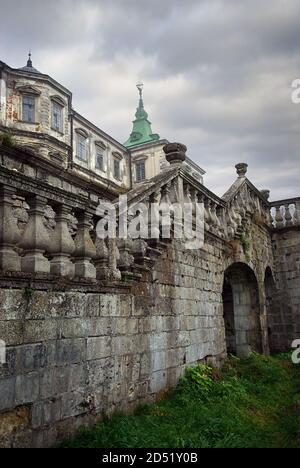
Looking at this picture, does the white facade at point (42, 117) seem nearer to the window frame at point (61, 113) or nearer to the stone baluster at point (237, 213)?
the window frame at point (61, 113)

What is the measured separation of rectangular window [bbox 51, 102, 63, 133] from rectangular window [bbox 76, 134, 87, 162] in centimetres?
231

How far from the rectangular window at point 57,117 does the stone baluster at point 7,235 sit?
24.8m

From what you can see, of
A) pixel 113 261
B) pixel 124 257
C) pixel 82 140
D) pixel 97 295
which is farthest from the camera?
pixel 82 140

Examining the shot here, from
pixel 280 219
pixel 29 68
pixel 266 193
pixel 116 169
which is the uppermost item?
pixel 29 68

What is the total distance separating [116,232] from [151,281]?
1066mm

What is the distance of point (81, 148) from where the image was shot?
30.1 meters

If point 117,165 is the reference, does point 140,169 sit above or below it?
above

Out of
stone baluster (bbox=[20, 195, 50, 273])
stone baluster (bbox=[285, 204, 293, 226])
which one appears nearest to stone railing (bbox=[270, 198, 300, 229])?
stone baluster (bbox=[285, 204, 293, 226])

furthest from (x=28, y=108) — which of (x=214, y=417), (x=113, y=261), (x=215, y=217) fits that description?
(x=214, y=417)

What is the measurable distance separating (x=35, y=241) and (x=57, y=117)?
25606 mm

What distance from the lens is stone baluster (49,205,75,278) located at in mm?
4113

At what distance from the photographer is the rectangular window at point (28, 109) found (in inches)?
1032

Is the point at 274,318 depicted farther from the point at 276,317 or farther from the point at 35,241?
the point at 35,241

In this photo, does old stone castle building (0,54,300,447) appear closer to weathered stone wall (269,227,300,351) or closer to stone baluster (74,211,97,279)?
stone baluster (74,211,97,279)
